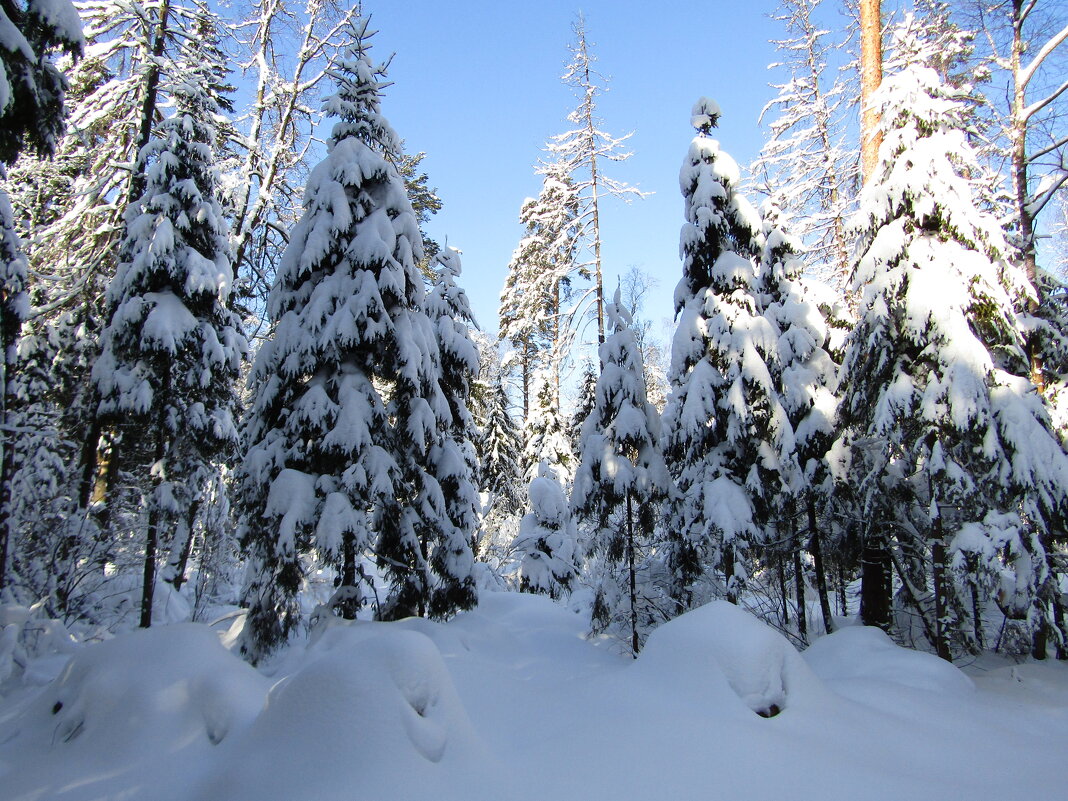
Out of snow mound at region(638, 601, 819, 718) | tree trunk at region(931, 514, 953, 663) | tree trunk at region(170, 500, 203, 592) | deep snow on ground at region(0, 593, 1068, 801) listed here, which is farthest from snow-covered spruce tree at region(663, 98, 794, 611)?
tree trunk at region(170, 500, 203, 592)

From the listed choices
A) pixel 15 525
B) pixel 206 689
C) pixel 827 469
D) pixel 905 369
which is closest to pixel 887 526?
pixel 827 469

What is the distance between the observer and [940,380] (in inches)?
313

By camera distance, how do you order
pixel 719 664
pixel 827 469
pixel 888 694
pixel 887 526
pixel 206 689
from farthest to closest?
1. pixel 827 469
2. pixel 887 526
3. pixel 888 694
4. pixel 719 664
5. pixel 206 689

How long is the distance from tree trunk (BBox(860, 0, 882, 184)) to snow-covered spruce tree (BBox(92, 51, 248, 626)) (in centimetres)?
1293

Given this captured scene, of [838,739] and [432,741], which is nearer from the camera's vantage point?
[432,741]

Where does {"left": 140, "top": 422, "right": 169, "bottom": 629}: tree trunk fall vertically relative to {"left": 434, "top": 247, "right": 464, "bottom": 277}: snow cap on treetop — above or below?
below

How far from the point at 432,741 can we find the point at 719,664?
284 cm

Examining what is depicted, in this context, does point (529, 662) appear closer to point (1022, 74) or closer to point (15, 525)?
point (15, 525)

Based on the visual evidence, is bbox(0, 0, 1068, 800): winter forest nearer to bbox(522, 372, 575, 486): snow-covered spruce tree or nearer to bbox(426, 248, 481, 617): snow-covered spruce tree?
bbox(426, 248, 481, 617): snow-covered spruce tree

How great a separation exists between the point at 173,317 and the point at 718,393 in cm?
1084

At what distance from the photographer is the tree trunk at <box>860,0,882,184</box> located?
10.6 meters

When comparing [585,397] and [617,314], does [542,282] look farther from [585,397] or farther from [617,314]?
[617,314]

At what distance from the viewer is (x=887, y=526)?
9.31 meters

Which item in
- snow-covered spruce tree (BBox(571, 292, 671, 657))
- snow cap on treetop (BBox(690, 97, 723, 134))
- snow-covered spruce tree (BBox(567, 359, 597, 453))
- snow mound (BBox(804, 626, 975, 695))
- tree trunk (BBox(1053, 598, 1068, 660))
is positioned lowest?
snow mound (BBox(804, 626, 975, 695))
